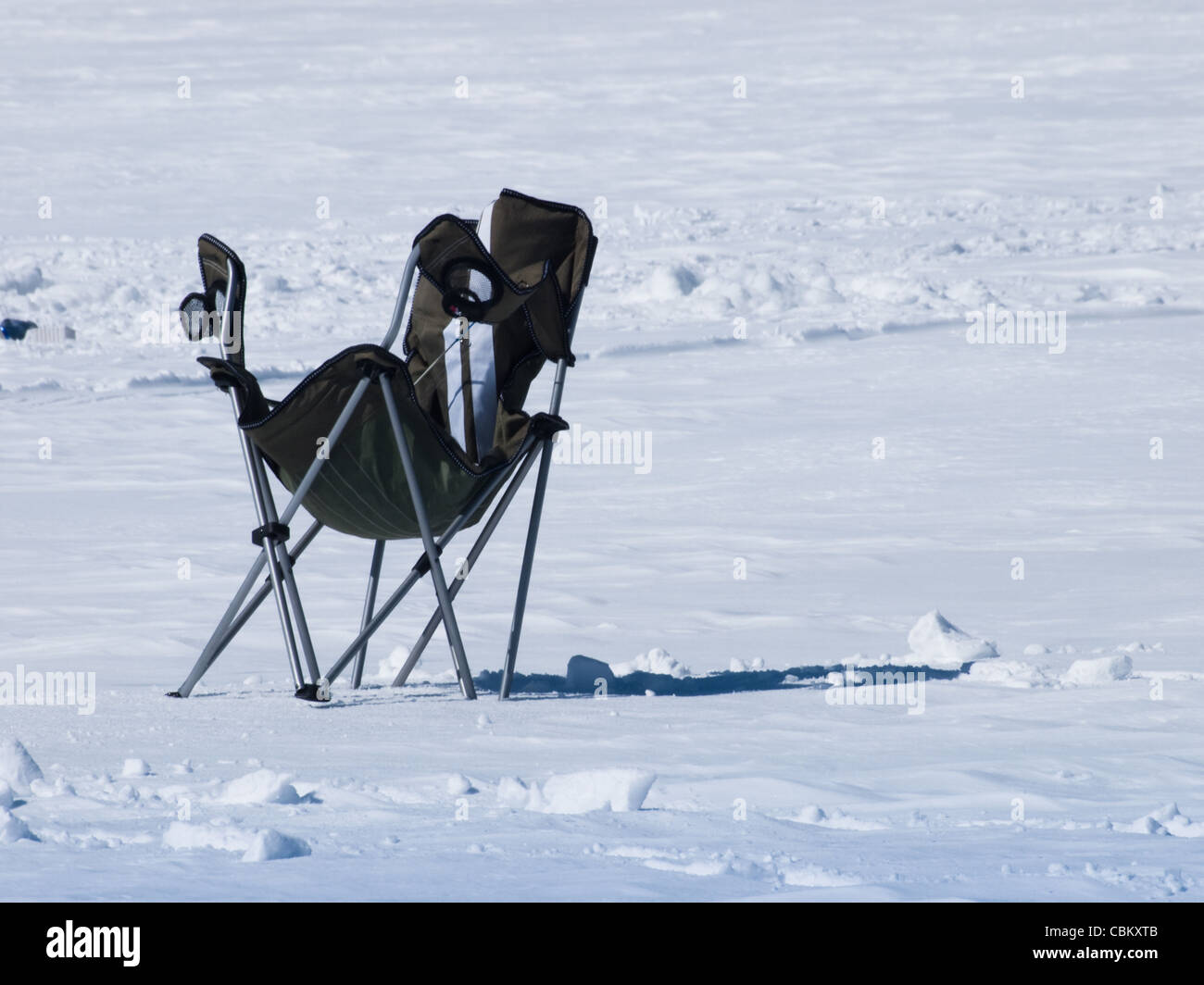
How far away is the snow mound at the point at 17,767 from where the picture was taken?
4.45m

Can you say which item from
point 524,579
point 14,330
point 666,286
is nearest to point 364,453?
point 524,579

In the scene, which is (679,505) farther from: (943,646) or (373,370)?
(373,370)

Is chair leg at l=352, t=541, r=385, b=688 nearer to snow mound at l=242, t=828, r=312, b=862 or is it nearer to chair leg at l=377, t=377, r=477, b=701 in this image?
chair leg at l=377, t=377, r=477, b=701

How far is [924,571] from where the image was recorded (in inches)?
325

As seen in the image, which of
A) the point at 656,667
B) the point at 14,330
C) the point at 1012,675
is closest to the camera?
the point at 14,330

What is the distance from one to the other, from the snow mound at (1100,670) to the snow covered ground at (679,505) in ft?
0.04

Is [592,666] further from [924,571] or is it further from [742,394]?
[742,394]

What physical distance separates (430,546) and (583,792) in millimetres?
1396

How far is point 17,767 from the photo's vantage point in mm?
4469

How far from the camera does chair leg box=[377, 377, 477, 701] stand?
17.9ft

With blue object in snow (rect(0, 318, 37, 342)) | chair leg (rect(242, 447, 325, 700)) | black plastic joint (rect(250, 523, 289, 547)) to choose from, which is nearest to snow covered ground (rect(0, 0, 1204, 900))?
A: chair leg (rect(242, 447, 325, 700))

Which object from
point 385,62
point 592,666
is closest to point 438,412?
point 592,666

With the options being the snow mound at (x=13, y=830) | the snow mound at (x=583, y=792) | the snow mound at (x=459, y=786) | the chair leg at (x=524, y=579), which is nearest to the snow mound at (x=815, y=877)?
the snow mound at (x=583, y=792)

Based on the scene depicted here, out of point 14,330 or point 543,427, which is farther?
point 543,427
